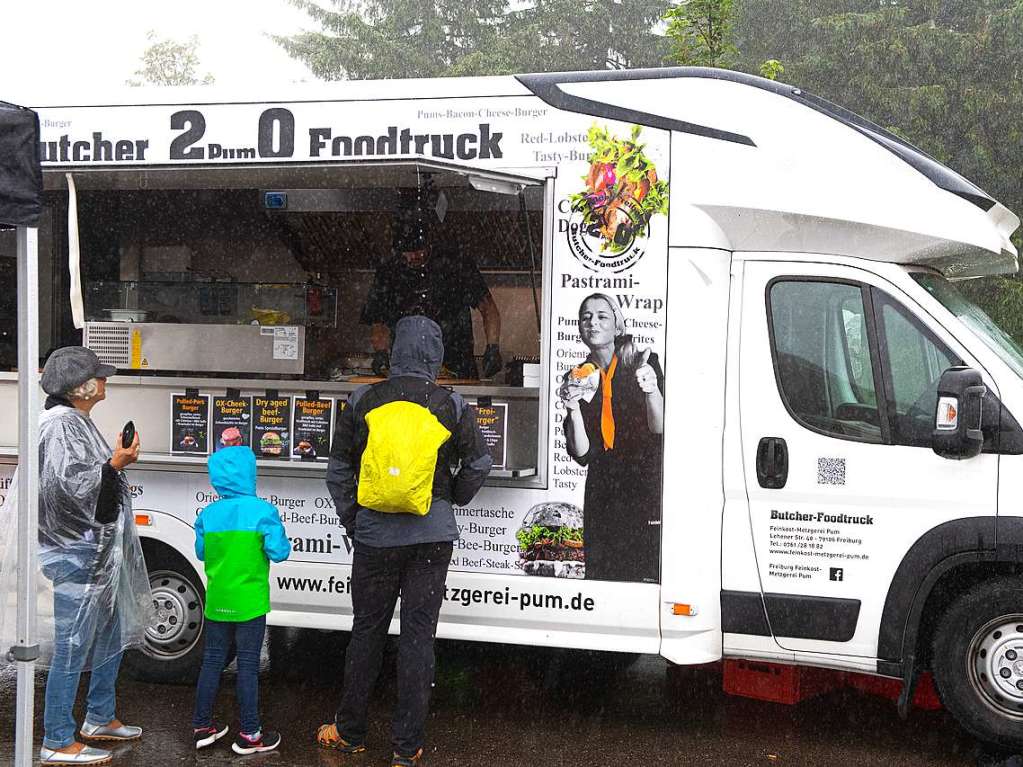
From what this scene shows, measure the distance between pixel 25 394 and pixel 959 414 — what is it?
3660 millimetres

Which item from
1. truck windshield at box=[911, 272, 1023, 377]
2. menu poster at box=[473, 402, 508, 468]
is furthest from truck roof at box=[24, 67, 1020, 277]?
menu poster at box=[473, 402, 508, 468]

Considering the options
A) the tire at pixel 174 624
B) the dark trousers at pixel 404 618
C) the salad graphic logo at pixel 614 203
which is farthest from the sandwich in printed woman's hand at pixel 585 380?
the tire at pixel 174 624

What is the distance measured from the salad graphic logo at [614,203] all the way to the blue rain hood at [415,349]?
0.88m

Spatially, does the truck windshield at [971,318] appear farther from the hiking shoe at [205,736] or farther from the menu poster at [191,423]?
the hiking shoe at [205,736]

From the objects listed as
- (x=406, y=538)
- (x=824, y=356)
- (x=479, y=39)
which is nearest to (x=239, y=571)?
(x=406, y=538)

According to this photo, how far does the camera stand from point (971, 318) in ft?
17.7

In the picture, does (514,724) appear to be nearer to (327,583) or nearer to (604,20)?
(327,583)

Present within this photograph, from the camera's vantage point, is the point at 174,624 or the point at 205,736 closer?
the point at 205,736

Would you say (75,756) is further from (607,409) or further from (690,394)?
(690,394)

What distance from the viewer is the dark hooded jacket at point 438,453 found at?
4.96 meters

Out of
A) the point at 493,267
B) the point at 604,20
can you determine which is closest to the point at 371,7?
the point at 604,20

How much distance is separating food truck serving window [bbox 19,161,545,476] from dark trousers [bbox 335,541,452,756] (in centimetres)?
77

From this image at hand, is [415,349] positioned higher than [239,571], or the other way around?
[415,349]

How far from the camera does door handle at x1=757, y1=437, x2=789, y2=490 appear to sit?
523 cm
